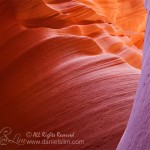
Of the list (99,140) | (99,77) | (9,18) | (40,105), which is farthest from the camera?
(9,18)

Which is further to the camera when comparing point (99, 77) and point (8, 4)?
point (8, 4)

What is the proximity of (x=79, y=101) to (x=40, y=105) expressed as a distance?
33cm

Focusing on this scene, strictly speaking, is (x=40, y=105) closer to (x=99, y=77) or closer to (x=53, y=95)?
(x=53, y=95)

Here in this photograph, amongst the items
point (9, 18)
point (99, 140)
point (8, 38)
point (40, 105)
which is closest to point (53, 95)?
point (40, 105)

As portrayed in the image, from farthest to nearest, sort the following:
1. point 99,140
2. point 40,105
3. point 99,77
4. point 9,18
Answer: point 9,18 < point 99,77 < point 40,105 < point 99,140

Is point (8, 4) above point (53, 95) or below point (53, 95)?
above

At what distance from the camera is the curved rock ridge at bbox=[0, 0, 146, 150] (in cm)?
222

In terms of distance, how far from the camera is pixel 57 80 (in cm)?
239

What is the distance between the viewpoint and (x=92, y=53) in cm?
276
